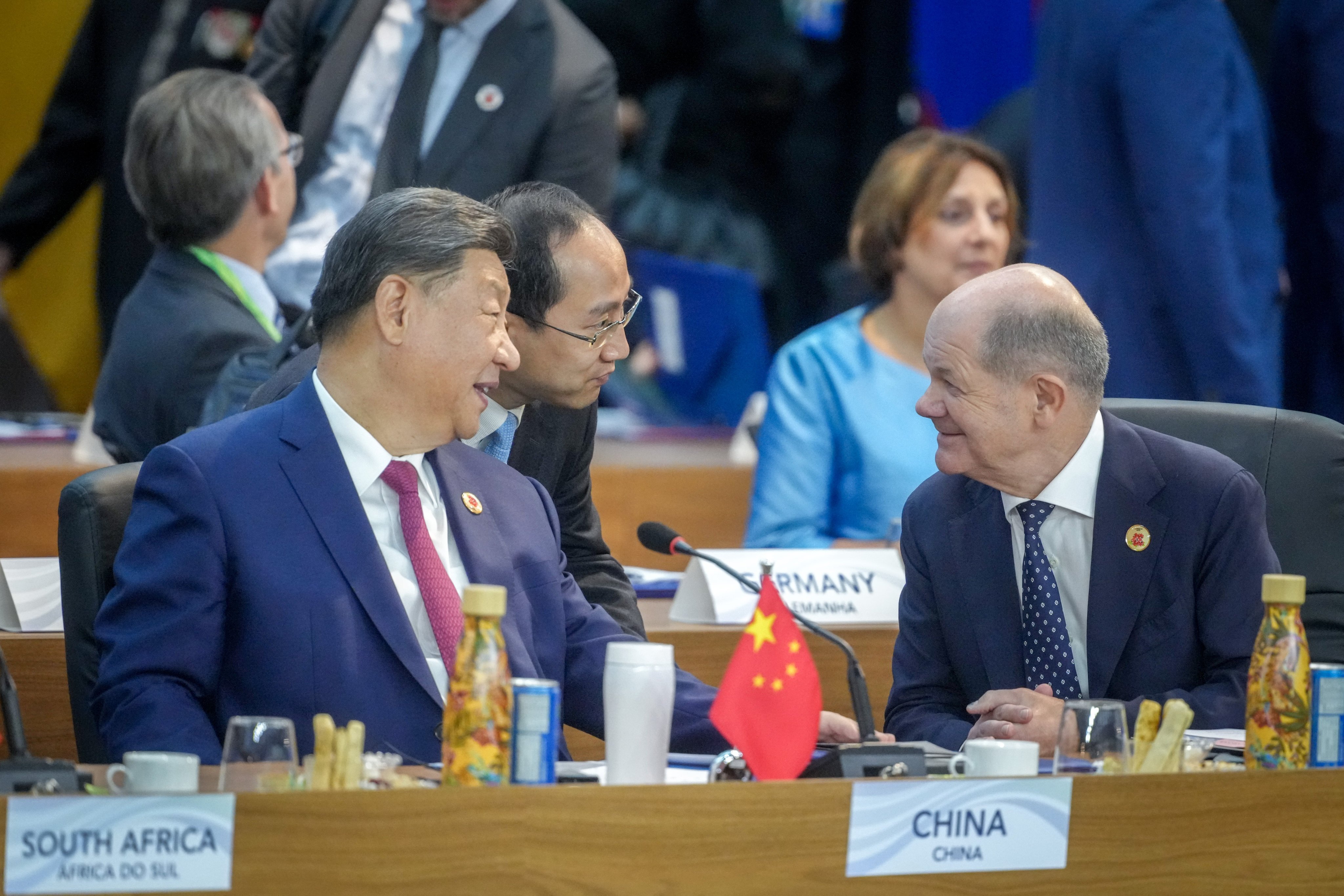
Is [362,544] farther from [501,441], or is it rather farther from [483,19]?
[483,19]

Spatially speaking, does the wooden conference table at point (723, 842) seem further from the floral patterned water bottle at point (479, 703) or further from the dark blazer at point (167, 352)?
the dark blazer at point (167, 352)

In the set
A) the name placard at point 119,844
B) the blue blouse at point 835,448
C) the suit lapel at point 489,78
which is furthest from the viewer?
the suit lapel at point 489,78

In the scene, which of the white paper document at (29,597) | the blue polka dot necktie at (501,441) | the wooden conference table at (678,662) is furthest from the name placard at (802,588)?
the white paper document at (29,597)

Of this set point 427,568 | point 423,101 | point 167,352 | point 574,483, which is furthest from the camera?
point 423,101

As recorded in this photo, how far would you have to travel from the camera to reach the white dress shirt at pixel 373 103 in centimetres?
410

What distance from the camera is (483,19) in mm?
4129

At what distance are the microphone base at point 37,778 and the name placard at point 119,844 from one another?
0.08 meters

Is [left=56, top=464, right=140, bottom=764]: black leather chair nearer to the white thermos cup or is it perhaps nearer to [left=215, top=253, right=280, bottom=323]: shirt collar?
the white thermos cup

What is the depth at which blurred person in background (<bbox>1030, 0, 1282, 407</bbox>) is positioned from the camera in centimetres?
391

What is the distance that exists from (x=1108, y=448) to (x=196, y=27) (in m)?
3.27

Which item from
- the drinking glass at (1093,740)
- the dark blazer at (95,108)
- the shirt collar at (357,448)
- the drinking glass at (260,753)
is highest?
the dark blazer at (95,108)

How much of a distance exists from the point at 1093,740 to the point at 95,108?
3978mm

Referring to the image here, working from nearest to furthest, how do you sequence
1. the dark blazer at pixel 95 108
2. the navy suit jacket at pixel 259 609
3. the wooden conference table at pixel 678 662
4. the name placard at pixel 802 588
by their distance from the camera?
the navy suit jacket at pixel 259 609 → the wooden conference table at pixel 678 662 → the name placard at pixel 802 588 → the dark blazer at pixel 95 108

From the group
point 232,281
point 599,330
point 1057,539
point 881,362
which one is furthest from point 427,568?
point 881,362
